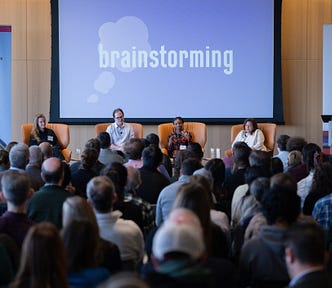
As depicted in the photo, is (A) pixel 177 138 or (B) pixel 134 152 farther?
(A) pixel 177 138

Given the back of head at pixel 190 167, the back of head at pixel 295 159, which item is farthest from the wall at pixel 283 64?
the back of head at pixel 190 167

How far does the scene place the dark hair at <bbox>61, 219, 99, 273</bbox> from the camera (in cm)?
250

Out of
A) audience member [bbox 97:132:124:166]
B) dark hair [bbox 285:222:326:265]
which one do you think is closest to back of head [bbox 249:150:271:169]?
audience member [bbox 97:132:124:166]

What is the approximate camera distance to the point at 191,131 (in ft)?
33.9

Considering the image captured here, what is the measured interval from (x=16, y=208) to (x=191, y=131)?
692 cm

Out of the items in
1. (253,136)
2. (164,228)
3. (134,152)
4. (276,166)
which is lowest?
(164,228)

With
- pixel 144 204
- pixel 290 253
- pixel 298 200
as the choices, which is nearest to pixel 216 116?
pixel 144 204

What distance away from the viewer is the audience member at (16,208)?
3.41 meters

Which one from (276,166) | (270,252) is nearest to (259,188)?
→ (270,252)

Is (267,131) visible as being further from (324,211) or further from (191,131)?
(324,211)

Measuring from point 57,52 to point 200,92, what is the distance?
8.15 ft

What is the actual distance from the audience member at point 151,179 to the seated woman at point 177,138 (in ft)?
14.5

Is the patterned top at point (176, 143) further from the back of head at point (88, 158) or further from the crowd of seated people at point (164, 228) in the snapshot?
the back of head at point (88, 158)

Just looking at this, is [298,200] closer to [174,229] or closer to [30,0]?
[174,229]
